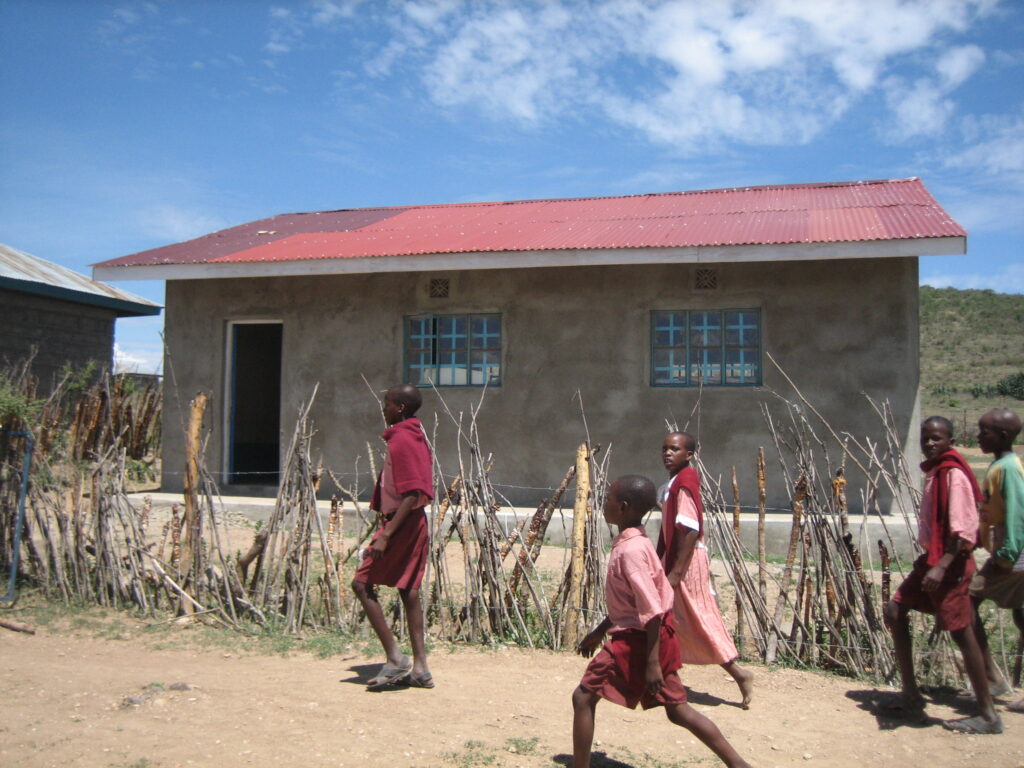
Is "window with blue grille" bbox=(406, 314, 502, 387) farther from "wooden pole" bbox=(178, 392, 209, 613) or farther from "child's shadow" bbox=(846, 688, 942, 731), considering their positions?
"child's shadow" bbox=(846, 688, 942, 731)

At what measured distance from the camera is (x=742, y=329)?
9.23 metres

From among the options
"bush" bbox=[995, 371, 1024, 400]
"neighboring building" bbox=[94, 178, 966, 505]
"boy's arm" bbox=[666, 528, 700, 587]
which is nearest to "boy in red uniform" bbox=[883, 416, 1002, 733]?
"boy's arm" bbox=[666, 528, 700, 587]

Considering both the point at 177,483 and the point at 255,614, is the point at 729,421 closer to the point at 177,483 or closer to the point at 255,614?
the point at 255,614

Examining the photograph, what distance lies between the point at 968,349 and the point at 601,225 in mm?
35737

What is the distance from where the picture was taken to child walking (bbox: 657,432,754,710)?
4086mm

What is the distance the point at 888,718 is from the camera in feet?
13.9

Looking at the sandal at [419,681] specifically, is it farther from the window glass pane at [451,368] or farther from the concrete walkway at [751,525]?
the window glass pane at [451,368]

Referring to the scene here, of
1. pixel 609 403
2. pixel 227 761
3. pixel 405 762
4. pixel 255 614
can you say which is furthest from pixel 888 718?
pixel 609 403

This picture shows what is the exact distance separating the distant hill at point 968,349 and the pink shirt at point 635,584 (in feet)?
87.0

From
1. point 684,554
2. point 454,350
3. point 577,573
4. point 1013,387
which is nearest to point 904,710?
point 684,554

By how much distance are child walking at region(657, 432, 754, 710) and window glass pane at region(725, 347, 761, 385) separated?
5092mm

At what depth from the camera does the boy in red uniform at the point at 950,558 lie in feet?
13.0

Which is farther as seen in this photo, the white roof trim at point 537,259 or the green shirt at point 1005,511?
the white roof trim at point 537,259

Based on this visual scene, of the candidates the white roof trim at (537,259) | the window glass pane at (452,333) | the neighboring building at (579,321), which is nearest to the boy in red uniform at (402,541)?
the neighboring building at (579,321)
